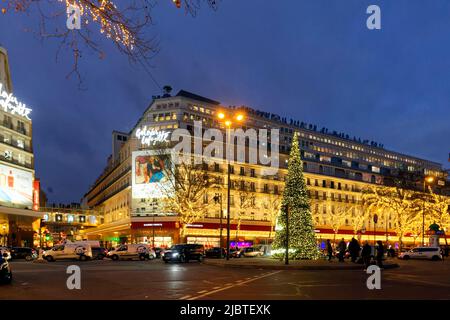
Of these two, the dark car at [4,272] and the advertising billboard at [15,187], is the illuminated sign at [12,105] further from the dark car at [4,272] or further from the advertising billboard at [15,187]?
the dark car at [4,272]

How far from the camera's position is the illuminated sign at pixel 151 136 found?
2798 inches

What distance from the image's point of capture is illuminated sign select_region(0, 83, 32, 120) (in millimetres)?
67000

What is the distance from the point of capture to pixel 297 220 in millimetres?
32875

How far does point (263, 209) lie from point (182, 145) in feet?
59.0

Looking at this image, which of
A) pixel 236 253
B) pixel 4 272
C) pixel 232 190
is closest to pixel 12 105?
pixel 232 190

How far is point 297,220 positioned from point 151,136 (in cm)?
4358

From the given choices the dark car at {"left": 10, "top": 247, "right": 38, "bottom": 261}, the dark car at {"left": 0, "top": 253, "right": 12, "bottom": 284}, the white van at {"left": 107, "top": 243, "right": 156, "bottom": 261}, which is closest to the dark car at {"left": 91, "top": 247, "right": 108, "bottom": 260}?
the white van at {"left": 107, "top": 243, "right": 156, "bottom": 261}

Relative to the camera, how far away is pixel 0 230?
73.8 metres

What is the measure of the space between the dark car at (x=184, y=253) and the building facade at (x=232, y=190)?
15341mm

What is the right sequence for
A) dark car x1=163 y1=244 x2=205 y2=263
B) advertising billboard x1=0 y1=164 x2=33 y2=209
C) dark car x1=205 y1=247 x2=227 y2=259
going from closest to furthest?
dark car x1=163 y1=244 x2=205 y2=263 → dark car x1=205 y1=247 x2=227 y2=259 → advertising billboard x1=0 y1=164 x2=33 y2=209

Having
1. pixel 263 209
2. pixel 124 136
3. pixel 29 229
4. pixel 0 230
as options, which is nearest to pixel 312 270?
pixel 263 209

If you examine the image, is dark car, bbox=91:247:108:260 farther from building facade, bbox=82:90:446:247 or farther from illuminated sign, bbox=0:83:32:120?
illuminated sign, bbox=0:83:32:120

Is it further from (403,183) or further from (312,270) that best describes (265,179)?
(312,270)

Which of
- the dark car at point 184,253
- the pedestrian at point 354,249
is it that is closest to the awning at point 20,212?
the dark car at point 184,253
